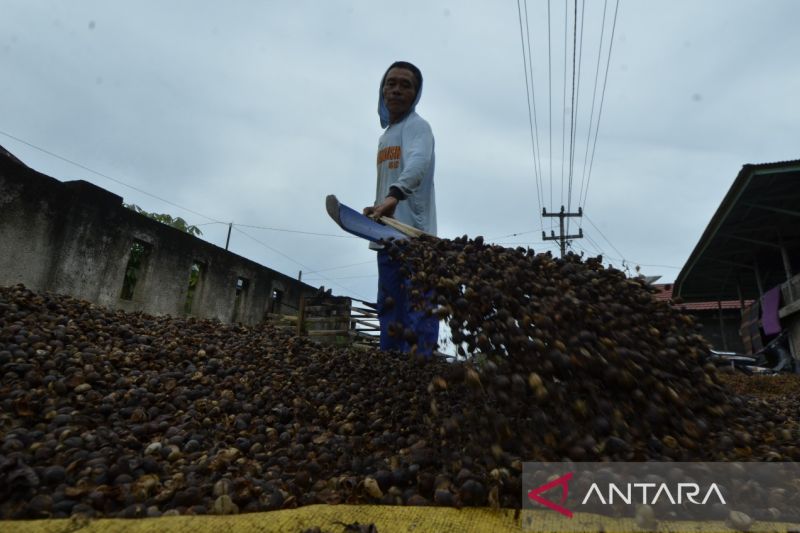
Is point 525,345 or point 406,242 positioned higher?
point 406,242

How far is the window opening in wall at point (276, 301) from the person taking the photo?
17.4 meters

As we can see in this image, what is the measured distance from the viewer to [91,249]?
977 centimetres

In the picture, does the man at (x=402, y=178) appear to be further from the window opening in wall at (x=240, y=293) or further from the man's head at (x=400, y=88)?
the window opening in wall at (x=240, y=293)

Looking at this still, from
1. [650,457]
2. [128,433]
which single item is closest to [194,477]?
[128,433]

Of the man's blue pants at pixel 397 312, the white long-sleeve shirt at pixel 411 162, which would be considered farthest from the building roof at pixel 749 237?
the man's blue pants at pixel 397 312

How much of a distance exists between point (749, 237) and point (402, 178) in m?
12.9

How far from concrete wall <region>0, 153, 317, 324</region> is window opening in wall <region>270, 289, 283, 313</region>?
9.47 ft

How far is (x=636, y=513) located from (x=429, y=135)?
2938mm

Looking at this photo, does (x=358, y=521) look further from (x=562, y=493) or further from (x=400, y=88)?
(x=400, y=88)

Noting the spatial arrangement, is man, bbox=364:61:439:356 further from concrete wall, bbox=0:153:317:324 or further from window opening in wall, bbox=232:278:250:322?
window opening in wall, bbox=232:278:250:322

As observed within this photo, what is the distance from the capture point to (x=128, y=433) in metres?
2.19

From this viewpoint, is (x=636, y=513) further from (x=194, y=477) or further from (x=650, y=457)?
(x=194, y=477)

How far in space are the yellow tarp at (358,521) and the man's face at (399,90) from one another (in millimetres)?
3201

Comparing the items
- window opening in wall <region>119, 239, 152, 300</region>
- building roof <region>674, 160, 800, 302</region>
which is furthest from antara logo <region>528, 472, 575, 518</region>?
window opening in wall <region>119, 239, 152, 300</region>
